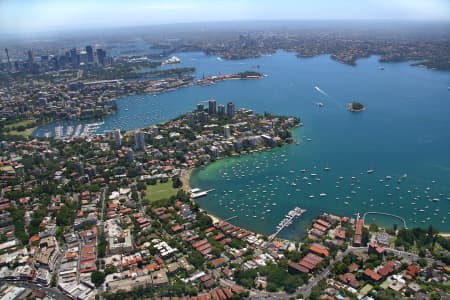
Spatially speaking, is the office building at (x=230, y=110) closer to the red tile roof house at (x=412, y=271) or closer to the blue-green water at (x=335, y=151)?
the blue-green water at (x=335, y=151)

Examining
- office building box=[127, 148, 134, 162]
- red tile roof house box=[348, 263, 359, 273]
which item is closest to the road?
red tile roof house box=[348, 263, 359, 273]

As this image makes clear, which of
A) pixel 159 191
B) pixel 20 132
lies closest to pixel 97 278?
pixel 159 191

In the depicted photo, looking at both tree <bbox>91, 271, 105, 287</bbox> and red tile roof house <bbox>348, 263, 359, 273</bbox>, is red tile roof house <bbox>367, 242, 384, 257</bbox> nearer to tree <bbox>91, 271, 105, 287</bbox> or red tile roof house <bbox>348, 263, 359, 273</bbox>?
red tile roof house <bbox>348, 263, 359, 273</bbox>

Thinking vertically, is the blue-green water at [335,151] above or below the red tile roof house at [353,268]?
below

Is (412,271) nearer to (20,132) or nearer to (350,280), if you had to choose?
(350,280)

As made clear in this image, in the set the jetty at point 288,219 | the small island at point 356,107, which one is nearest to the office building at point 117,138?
the jetty at point 288,219
